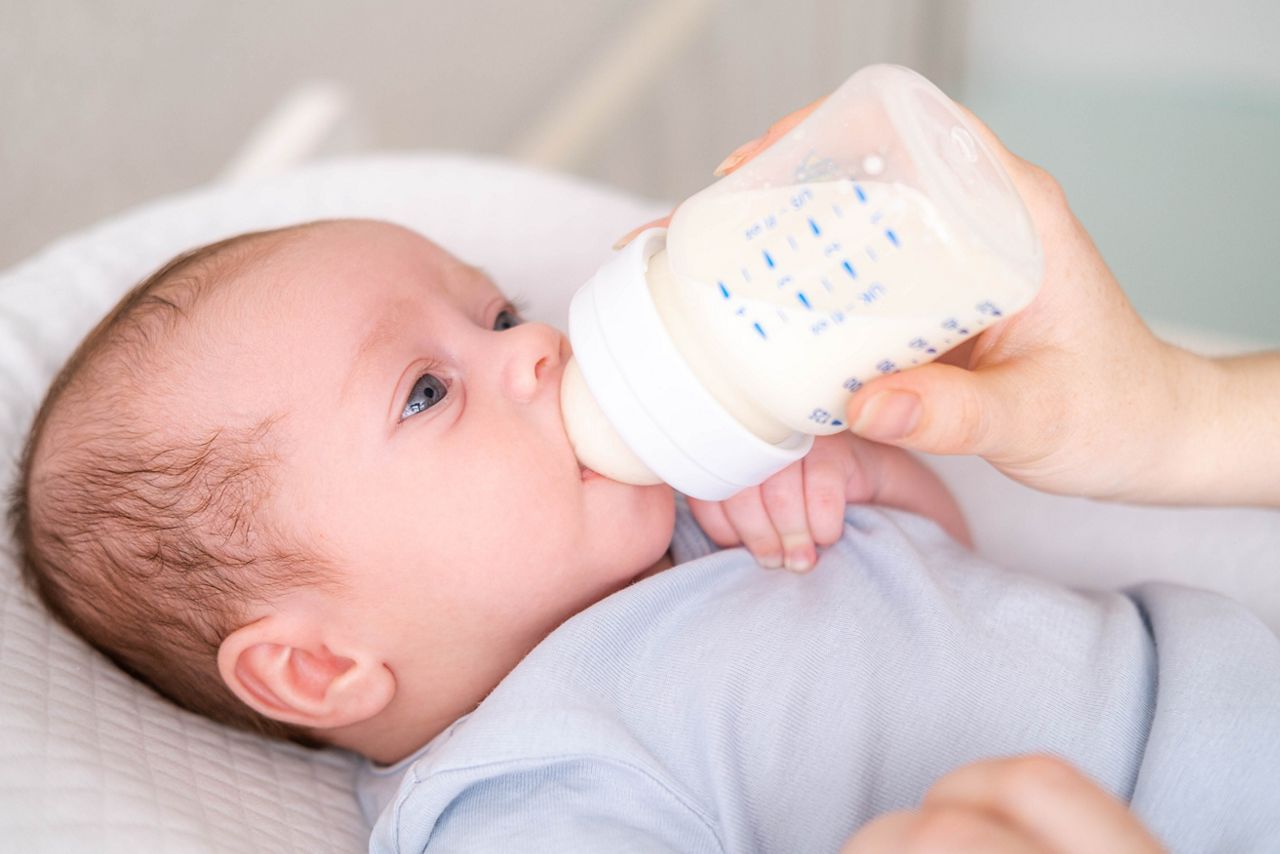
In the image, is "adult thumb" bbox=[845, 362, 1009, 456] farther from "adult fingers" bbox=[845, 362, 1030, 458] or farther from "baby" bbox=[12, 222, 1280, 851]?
"baby" bbox=[12, 222, 1280, 851]

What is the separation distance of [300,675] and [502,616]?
0.47 ft

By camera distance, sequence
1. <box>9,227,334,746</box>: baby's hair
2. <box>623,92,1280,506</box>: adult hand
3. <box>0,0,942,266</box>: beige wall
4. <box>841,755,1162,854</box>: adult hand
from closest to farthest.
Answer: <box>841,755,1162,854</box>: adult hand, <box>623,92,1280,506</box>: adult hand, <box>9,227,334,746</box>: baby's hair, <box>0,0,942,266</box>: beige wall

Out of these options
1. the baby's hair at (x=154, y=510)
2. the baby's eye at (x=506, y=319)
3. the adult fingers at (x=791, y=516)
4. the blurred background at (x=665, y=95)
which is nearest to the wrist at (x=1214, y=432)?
the adult fingers at (x=791, y=516)

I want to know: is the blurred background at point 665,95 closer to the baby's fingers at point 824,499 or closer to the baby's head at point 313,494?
the baby's head at point 313,494

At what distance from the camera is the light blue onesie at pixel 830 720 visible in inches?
29.0

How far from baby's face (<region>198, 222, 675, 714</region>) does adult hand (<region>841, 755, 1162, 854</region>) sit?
325 mm

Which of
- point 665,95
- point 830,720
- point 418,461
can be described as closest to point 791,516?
point 830,720

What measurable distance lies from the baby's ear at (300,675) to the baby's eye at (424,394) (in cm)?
16

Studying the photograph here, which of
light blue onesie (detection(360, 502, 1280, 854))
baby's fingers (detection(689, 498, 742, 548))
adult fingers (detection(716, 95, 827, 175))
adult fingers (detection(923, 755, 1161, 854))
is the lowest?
light blue onesie (detection(360, 502, 1280, 854))

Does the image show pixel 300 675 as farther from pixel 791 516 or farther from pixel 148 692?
pixel 791 516

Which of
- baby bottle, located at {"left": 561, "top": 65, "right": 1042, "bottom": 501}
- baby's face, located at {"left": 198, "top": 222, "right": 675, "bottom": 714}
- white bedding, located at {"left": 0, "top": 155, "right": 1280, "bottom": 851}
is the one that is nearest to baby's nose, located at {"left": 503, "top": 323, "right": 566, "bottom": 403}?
baby's face, located at {"left": 198, "top": 222, "right": 675, "bottom": 714}

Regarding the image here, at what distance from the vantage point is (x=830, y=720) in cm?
79

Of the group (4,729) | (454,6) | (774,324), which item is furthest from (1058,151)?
(4,729)

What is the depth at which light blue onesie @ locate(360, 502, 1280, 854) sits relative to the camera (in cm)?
74
